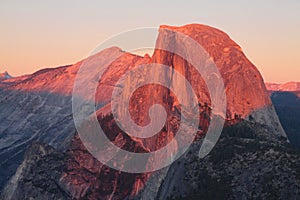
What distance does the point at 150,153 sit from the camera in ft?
389

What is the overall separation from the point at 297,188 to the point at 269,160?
452 inches

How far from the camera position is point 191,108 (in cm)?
14300

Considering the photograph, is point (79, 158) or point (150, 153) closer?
point (150, 153)

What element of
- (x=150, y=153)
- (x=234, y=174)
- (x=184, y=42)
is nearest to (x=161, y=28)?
(x=184, y=42)

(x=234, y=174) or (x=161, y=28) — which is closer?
(x=234, y=174)

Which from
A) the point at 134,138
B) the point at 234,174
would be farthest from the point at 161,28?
the point at 234,174

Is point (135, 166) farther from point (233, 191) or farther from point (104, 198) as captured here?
point (233, 191)

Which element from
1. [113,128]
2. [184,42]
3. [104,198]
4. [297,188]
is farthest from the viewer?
[184,42]

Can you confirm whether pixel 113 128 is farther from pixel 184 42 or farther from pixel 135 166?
pixel 184 42

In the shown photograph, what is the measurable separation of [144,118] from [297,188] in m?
70.5

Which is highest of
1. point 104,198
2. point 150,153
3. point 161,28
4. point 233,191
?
point 161,28

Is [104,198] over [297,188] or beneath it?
A: beneath

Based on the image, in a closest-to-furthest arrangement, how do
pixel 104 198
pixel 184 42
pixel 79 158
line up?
pixel 104 198
pixel 79 158
pixel 184 42

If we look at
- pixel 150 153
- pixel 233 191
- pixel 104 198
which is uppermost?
pixel 233 191
